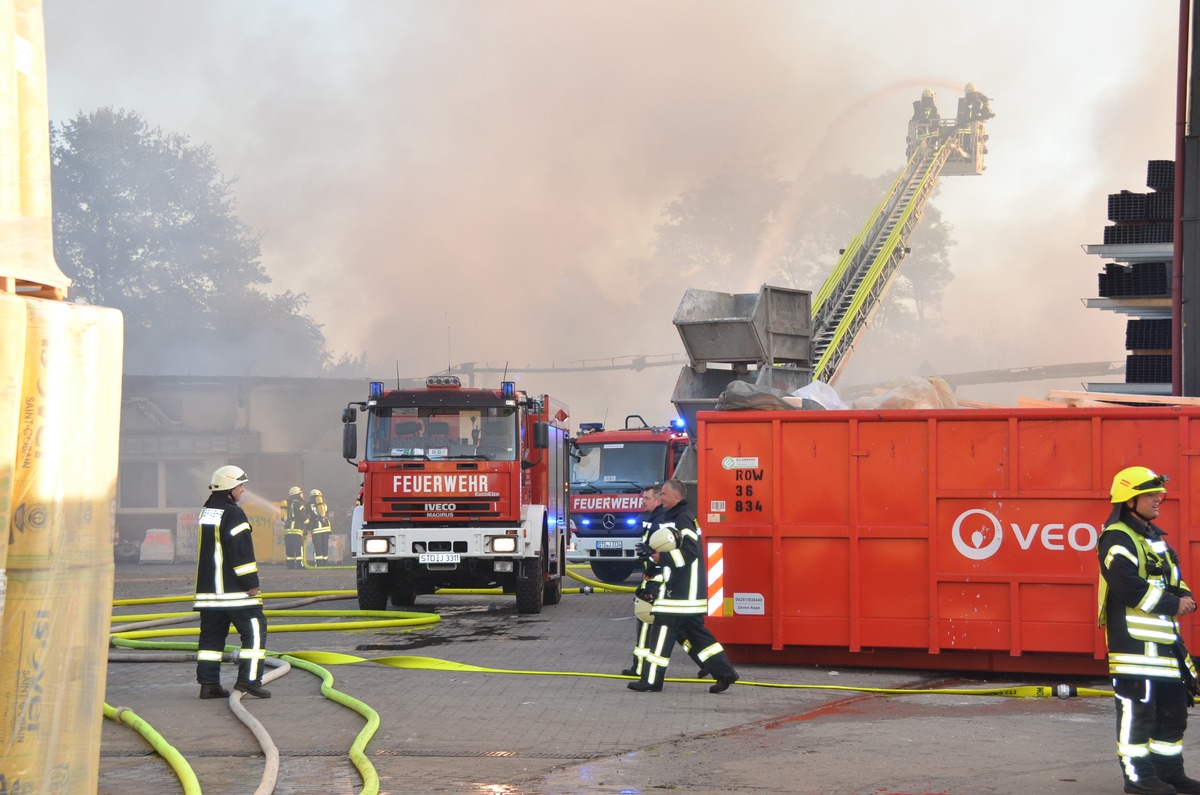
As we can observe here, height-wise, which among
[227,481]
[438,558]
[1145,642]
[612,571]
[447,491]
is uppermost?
[227,481]

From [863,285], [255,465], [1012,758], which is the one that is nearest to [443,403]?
[1012,758]

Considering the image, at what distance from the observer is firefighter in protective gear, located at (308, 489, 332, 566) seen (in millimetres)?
27859

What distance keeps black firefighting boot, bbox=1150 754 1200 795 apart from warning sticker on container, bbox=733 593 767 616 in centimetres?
480

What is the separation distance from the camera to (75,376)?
4977mm

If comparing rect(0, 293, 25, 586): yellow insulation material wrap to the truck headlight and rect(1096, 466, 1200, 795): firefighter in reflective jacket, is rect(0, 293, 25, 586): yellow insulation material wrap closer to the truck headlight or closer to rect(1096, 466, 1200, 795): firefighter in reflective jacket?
rect(1096, 466, 1200, 795): firefighter in reflective jacket

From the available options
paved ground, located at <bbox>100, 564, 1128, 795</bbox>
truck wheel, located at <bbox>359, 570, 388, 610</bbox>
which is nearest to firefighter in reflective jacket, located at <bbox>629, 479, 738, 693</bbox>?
paved ground, located at <bbox>100, 564, 1128, 795</bbox>

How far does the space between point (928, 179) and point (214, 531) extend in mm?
26754

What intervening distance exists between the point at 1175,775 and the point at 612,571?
52.3ft

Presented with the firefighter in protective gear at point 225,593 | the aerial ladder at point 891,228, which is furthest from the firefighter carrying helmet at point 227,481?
the aerial ladder at point 891,228

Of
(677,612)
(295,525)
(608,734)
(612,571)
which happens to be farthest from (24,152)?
(295,525)

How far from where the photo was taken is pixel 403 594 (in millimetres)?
17109

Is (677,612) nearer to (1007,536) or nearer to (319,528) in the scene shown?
(1007,536)

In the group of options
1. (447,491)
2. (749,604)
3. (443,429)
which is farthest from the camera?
(443,429)

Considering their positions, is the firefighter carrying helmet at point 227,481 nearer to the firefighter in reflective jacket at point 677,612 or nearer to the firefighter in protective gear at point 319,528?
the firefighter in reflective jacket at point 677,612
